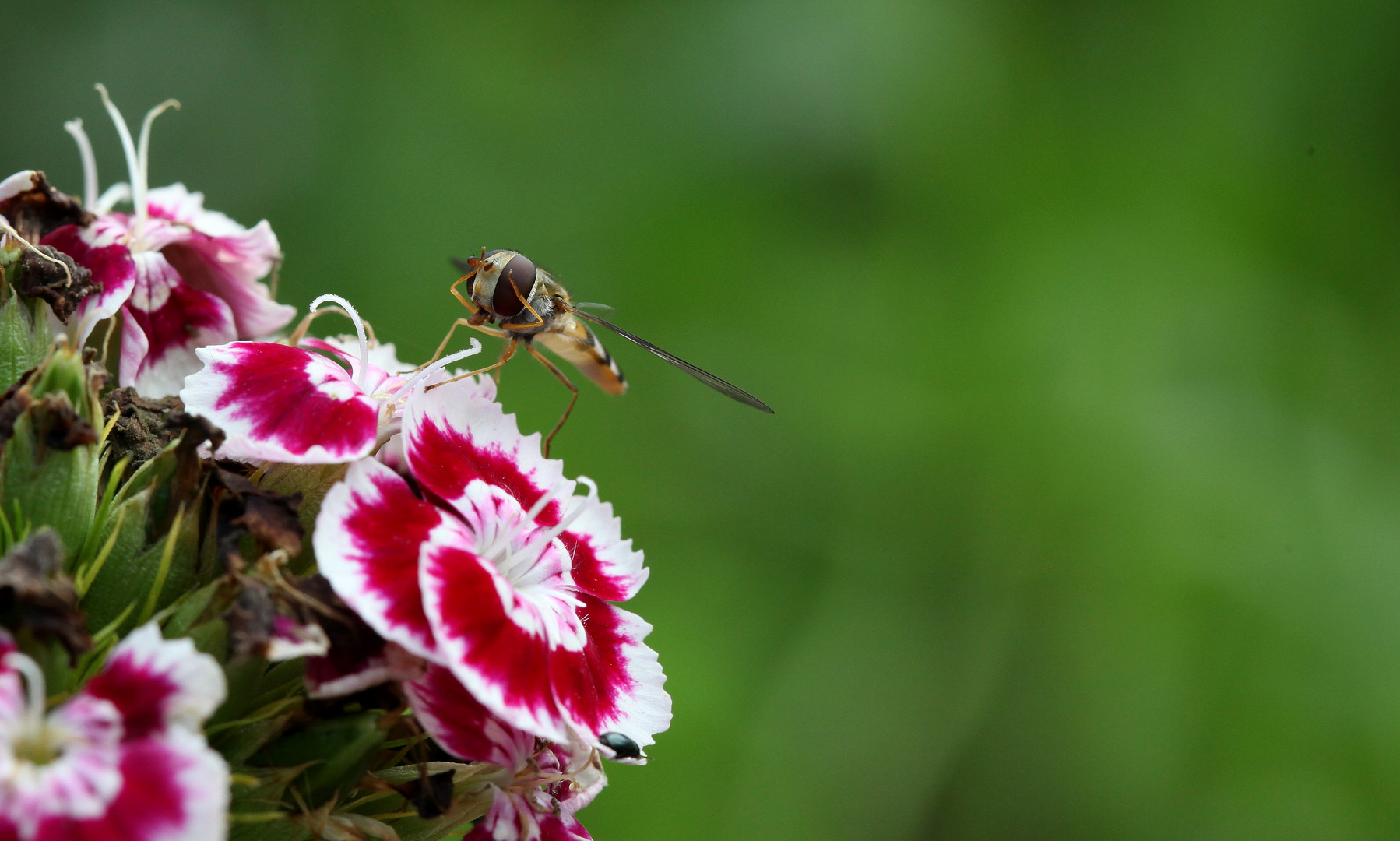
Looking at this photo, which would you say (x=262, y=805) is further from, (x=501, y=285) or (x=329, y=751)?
(x=501, y=285)

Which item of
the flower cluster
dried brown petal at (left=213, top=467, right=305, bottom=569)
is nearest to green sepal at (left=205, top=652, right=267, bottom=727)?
the flower cluster

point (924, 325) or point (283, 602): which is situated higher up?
point (283, 602)

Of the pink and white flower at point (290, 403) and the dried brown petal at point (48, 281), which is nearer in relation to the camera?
the pink and white flower at point (290, 403)

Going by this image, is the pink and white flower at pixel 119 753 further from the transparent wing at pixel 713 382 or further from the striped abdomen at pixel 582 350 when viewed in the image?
the striped abdomen at pixel 582 350

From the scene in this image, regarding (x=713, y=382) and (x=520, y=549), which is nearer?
(x=520, y=549)

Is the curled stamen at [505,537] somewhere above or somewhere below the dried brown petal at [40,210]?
below

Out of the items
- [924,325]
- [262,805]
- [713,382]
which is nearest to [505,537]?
[262,805]

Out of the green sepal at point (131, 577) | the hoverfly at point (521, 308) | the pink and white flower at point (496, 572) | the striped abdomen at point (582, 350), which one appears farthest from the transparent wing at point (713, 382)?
the green sepal at point (131, 577)

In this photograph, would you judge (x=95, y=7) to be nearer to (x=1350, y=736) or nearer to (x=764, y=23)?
(x=764, y=23)
